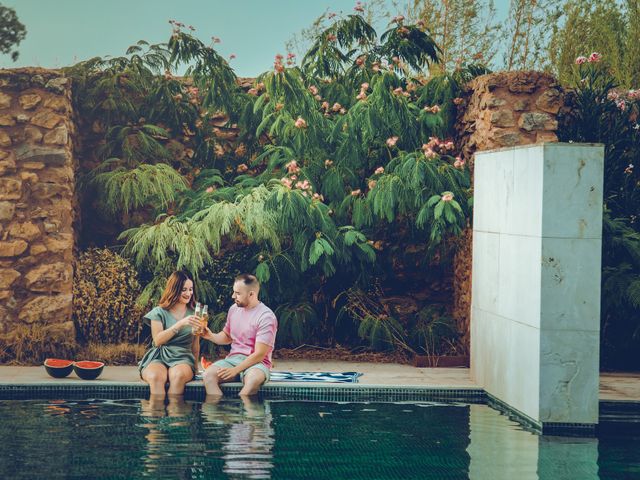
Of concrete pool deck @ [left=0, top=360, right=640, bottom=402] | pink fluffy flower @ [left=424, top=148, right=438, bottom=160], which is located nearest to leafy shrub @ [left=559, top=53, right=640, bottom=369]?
concrete pool deck @ [left=0, top=360, right=640, bottom=402]

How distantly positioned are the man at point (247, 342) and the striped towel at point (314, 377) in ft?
1.43

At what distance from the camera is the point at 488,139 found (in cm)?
1030

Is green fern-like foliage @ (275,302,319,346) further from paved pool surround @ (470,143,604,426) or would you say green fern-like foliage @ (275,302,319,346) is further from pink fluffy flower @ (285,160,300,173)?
paved pool surround @ (470,143,604,426)

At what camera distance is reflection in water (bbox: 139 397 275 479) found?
5.85 metres

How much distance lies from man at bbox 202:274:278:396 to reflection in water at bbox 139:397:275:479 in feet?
0.54

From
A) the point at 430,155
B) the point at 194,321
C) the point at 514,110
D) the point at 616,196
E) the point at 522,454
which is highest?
the point at 514,110

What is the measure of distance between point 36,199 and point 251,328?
3.44 m

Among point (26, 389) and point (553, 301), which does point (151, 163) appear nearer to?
point (26, 389)

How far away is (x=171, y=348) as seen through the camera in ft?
27.6

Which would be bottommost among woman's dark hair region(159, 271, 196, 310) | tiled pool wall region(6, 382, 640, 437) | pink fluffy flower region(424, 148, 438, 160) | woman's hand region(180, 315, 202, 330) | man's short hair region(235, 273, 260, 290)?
tiled pool wall region(6, 382, 640, 437)

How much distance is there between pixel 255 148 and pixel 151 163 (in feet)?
4.07

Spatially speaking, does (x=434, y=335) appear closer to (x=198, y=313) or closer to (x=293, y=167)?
(x=293, y=167)

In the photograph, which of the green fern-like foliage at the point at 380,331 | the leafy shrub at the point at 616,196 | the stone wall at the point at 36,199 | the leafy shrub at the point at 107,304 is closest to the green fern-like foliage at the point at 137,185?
the stone wall at the point at 36,199

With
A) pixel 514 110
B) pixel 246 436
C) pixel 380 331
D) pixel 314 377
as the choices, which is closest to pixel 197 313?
pixel 314 377
